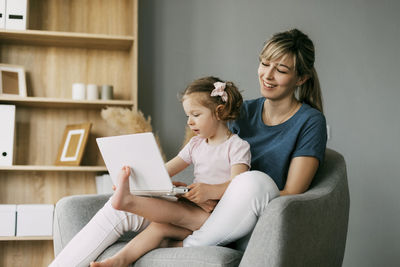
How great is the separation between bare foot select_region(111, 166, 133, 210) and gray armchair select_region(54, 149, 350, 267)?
0.58 feet

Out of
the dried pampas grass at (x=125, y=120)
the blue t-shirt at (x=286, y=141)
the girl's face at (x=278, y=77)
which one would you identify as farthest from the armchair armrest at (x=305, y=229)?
the dried pampas grass at (x=125, y=120)

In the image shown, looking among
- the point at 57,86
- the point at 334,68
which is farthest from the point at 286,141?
the point at 57,86

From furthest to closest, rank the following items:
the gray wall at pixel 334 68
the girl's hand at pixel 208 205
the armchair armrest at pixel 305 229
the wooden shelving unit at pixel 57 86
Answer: the gray wall at pixel 334 68 → the wooden shelving unit at pixel 57 86 → the girl's hand at pixel 208 205 → the armchair armrest at pixel 305 229

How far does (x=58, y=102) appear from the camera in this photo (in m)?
3.01

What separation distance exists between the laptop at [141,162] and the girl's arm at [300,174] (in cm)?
40

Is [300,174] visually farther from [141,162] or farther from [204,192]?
[141,162]

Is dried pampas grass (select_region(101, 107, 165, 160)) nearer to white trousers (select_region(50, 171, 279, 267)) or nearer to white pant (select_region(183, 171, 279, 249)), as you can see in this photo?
white trousers (select_region(50, 171, 279, 267))

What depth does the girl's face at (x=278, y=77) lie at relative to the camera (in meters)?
1.89

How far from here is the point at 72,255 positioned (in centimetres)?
159

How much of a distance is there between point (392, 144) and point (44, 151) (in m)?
2.31

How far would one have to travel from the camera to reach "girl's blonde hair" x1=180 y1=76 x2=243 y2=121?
1830mm

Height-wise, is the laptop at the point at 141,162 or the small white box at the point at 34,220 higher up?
the laptop at the point at 141,162

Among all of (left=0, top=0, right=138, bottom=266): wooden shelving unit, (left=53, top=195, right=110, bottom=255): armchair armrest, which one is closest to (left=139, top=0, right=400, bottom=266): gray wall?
(left=0, top=0, right=138, bottom=266): wooden shelving unit

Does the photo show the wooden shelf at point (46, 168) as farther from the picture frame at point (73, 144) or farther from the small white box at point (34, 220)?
the small white box at point (34, 220)
